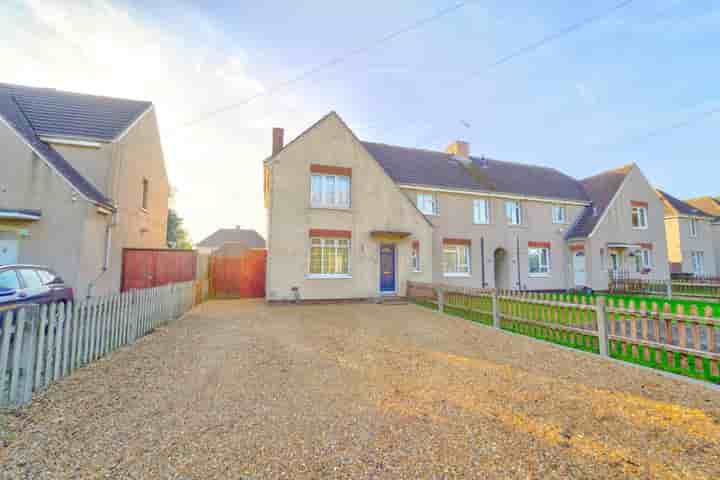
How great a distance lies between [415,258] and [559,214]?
14.1m

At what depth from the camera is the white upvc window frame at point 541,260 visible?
70.2ft

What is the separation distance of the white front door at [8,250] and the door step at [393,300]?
1415 centimetres

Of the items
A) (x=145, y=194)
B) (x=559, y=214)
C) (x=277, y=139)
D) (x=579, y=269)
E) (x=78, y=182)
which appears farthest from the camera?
(x=559, y=214)

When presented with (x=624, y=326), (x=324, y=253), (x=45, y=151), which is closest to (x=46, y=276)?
(x=45, y=151)

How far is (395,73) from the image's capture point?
1277cm

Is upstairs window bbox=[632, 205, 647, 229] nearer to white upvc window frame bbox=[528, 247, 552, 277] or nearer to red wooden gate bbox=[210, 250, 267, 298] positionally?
white upvc window frame bbox=[528, 247, 552, 277]

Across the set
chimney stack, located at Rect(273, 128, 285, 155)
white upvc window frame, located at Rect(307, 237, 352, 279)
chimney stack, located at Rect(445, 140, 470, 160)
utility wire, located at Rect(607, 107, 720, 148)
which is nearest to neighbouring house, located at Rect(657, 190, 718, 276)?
utility wire, located at Rect(607, 107, 720, 148)

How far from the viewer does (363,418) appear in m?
3.70

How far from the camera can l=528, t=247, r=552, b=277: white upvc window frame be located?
70.2 ft

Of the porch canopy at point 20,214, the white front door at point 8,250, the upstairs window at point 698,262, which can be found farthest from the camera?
the upstairs window at point 698,262

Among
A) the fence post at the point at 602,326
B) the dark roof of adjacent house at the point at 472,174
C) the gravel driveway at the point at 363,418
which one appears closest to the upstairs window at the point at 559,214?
the dark roof of adjacent house at the point at 472,174

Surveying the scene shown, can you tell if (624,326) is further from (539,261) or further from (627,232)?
(627,232)

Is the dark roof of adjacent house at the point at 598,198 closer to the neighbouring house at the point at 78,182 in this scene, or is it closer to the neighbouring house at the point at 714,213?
the neighbouring house at the point at 714,213

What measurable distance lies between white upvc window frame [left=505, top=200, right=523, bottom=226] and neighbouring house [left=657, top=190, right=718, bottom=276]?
1617 cm
